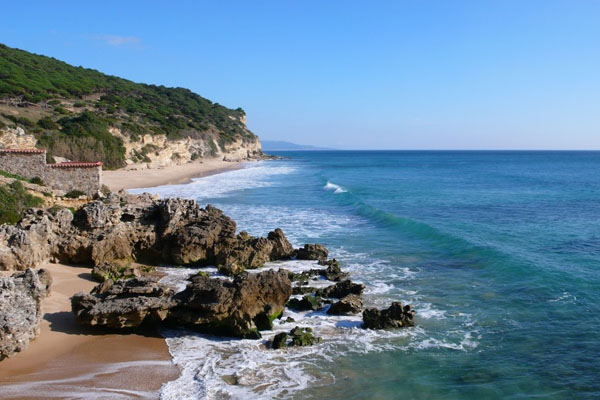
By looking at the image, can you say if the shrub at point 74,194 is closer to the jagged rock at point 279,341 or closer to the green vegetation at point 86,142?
the jagged rock at point 279,341

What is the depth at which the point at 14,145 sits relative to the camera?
1435 inches

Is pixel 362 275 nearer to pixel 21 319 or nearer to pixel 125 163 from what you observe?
→ pixel 21 319

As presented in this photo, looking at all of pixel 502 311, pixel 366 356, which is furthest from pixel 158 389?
pixel 502 311

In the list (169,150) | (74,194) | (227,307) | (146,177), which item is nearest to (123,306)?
(227,307)

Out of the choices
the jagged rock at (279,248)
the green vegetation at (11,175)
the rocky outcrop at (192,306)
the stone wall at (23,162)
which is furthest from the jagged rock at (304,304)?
the stone wall at (23,162)

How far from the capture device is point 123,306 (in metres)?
12.0

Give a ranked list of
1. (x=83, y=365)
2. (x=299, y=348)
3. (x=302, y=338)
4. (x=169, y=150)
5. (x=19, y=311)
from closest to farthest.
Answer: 1. (x=83, y=365)
2. (x=19, y=311)
3. (x=299, y=348)
4. (x=302, y=338)
5. (x=169, y=150)

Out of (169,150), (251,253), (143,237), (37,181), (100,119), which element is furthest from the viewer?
(169,150)

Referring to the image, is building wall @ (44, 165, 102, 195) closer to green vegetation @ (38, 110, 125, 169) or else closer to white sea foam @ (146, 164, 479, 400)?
white sea foam @ (146, 164, 479, 400)

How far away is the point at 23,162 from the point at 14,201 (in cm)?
579

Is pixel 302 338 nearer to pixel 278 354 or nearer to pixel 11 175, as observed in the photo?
pixel 278 354

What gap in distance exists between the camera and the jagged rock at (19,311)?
1027cm

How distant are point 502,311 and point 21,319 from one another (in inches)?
492

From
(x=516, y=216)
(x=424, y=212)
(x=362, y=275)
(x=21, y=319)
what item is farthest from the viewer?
(x=424, y=212)
